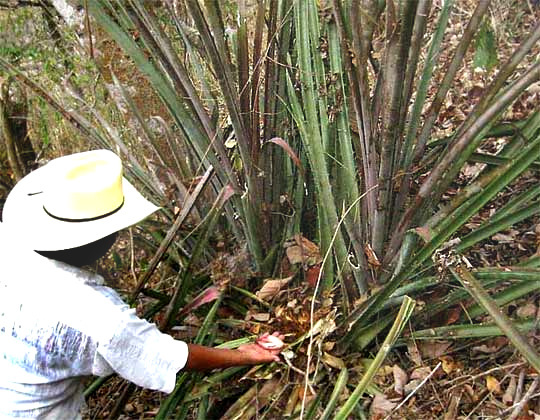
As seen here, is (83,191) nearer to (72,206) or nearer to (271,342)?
(72,206)

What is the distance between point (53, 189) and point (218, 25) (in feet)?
2.11

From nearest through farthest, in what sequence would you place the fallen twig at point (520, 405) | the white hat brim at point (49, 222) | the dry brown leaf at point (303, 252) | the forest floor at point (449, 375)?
the white hat brim at point (49, 222)
the fallen twig at point (520, 405)
the forest floor at point (449, 375)
the dry brown leaf at point (303, 252)

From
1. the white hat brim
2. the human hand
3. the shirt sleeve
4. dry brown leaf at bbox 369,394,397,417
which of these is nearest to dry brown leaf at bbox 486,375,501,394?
dry brown leaf at bbox 369,394,397,417

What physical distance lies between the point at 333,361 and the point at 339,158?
0.63 metres

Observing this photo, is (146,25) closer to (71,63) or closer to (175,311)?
(175,311)

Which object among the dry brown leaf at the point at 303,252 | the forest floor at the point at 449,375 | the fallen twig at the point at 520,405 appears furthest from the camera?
the dry brown leaf at the point at 303,252

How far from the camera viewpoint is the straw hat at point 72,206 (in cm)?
162

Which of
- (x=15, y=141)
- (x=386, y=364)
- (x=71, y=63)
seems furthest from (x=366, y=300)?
(x=71, y=63)

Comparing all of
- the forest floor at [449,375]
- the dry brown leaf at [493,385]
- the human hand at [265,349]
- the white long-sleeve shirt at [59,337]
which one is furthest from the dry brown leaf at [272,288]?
the dry brown leaf at [493,385]

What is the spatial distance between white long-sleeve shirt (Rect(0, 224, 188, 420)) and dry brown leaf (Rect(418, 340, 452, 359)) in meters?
0.77

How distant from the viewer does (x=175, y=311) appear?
2.29m

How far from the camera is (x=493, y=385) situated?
80.0 inches

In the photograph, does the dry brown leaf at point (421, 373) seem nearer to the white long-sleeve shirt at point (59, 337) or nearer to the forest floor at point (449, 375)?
the forest floor at point (449, 375)

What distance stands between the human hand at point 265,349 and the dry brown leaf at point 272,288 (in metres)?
0.18
